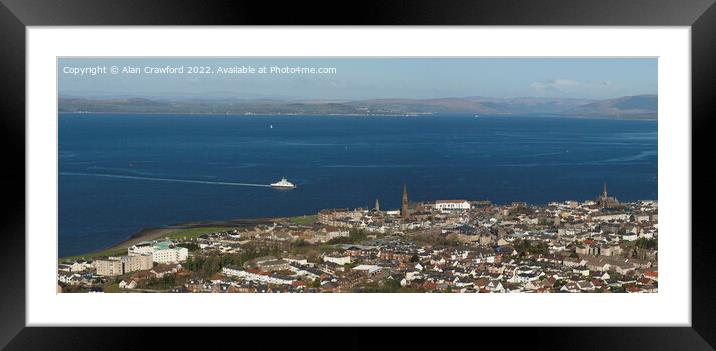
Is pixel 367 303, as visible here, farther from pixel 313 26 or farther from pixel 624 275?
pixel 624 275

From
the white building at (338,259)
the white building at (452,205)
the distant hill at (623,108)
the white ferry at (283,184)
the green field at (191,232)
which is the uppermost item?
the distant hill at (623,108)

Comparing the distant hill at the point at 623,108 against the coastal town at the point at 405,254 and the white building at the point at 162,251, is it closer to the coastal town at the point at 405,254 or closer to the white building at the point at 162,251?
the coastal town at the point at 405,254

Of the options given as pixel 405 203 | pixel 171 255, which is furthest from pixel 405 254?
pixel 171 255

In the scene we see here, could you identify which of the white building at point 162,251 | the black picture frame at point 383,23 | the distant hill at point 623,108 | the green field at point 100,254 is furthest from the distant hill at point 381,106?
the black picture frame at point 383,23

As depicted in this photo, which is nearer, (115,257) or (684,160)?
(684,160)

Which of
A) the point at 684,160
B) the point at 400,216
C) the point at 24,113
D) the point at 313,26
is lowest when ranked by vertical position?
the point at 400,216

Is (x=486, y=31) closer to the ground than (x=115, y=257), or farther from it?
farther from it

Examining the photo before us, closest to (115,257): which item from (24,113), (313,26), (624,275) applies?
(24,113)

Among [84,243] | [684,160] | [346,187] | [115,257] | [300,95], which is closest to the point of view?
[684,160]

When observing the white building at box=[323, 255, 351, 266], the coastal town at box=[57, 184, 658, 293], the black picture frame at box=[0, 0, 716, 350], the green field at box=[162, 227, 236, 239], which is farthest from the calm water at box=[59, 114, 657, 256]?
the black picture frame at box=[0, 0, 716, 350]
